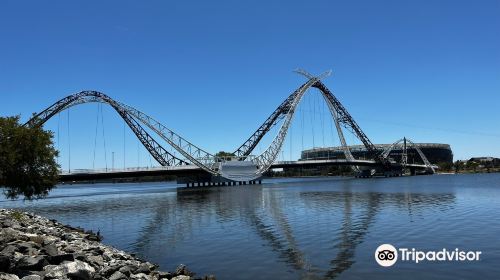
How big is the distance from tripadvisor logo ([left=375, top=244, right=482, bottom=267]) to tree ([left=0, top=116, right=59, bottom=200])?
3976 cm

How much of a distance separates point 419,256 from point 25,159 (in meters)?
43.3

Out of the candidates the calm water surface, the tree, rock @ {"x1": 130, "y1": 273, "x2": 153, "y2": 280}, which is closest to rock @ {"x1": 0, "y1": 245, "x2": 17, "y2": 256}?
rock @ {"x1": 130, "y1": 273, "x2": 153, "y2": 280}

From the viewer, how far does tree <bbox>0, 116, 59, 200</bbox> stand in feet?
165

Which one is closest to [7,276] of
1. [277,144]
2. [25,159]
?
[25,159]

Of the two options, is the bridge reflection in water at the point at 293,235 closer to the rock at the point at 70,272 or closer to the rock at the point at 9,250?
the rock at the point at 70,272

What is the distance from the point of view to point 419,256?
81.7 feet

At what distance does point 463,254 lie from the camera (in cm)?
2511

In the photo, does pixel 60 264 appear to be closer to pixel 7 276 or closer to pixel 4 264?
pixel 4 264

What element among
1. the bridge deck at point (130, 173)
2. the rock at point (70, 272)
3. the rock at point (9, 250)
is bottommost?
the rock at point (70, 272)

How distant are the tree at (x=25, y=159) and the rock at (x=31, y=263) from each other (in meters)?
35.6

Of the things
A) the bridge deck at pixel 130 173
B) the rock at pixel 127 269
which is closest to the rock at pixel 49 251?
the rock at pixel 127 269

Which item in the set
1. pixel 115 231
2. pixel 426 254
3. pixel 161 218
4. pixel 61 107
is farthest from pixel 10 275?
pixel 61 107

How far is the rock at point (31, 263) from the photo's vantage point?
1654 cm

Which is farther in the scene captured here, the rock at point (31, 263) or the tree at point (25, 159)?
the tree at point (25, 159)
